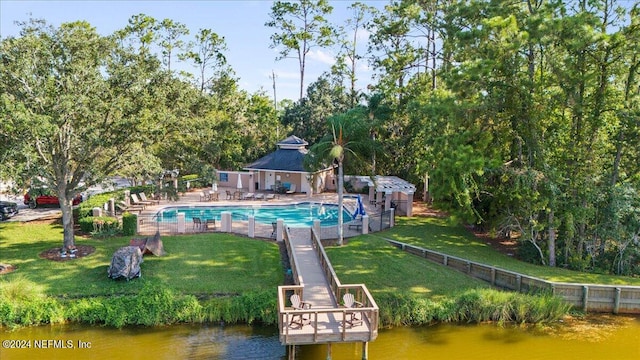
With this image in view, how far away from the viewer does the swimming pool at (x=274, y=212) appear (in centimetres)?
2776

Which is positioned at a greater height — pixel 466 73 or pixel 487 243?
pixel 466 73

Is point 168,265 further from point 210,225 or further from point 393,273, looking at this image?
point 393,273

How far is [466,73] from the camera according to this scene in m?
17.6

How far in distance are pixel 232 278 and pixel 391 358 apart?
6.76 metres

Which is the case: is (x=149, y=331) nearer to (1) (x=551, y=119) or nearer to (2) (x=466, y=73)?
(2) (x=466, y=73)

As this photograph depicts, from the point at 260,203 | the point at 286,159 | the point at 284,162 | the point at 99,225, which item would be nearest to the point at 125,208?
the point at 99,225

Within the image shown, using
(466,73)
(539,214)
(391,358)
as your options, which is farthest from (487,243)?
(391,358)

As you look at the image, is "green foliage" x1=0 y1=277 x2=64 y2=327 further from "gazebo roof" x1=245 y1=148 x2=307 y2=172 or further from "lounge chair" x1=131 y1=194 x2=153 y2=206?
"gazebo roof" x1=245 y1=148 x2=307 y2=172

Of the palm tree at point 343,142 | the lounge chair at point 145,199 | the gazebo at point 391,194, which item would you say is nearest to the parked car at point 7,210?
the lounge chair at point 145,199

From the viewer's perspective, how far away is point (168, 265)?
58.3 feet

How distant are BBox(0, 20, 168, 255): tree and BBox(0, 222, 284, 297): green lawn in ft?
5.84

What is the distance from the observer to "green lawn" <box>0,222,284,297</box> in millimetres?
15930

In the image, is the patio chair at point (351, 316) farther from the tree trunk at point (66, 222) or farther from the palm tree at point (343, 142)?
the tree trunk at point (66, 222)

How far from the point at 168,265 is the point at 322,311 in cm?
803
